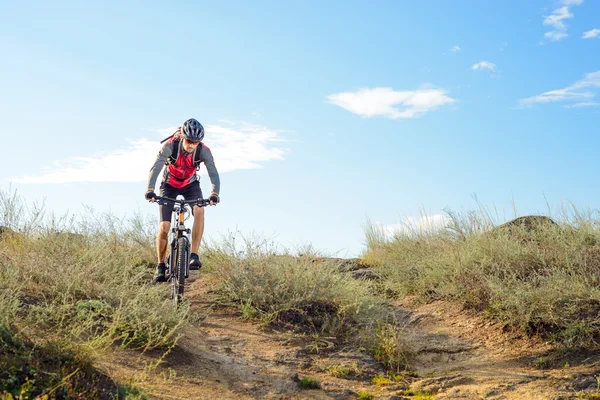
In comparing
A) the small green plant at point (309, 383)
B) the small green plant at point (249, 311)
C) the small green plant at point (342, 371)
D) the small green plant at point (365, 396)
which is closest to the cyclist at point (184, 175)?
the small green plant at point (249, 311)

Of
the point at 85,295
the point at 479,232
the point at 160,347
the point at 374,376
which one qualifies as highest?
the point at 479,232

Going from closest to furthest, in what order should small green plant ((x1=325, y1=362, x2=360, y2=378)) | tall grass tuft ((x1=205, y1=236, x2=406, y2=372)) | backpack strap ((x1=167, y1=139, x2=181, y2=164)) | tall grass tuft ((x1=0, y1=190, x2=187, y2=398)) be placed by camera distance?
tall grass tuft ((x1=0, y1=190, x2=187, y2=398)), small green plant ((x1=325, y1=362, x2=360, y2=378)), tall grass tuft ((x1=205, y1=236, x2=406, y2=372)), backpack strap ((x1=167, y1=139, x2=181, y2=164))

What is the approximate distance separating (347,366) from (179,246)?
281 centimetres

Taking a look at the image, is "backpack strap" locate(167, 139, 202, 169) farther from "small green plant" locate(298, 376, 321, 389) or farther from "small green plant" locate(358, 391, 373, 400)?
"small green plant" locate(358, 391, 373, 400)

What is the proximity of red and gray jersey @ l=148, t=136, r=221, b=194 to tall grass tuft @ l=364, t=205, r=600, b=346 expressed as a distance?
4174 mm

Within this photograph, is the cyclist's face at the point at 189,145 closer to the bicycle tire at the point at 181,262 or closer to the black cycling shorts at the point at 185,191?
the black cycling shorts at the point at 185,191

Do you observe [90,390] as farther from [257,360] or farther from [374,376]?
[374,376]

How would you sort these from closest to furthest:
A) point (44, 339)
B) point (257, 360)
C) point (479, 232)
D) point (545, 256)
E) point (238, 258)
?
point (44, 339) → point (257, 360) → point (545, 256) → point (238, 258) → point (479, 232)

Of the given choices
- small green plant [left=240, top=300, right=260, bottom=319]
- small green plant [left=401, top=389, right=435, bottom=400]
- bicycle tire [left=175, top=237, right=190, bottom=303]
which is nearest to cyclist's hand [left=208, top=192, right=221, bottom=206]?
bicycle tire [left=175, top=237, right=190, bottom=303]

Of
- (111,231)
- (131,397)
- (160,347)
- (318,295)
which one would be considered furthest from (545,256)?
(111,231)

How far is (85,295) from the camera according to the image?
7176 millimetres

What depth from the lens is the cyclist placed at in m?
7.70

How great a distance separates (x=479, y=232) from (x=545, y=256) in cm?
274

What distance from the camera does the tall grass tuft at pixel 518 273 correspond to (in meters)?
7.05
